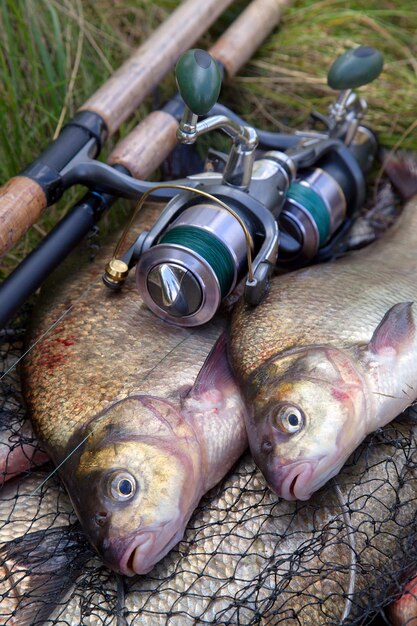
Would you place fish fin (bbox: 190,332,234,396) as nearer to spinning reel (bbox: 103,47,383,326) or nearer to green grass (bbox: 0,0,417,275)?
spinning reel (bbox: 103,47,383,326)

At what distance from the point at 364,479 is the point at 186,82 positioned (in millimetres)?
1287

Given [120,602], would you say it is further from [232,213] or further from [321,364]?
[232,213]

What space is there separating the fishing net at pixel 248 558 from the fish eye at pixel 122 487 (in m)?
0.29

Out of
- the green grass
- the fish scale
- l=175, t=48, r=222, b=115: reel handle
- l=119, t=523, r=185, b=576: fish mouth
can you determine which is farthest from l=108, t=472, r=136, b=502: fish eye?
the green grass

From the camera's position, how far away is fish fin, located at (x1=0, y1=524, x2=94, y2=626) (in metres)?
2.05

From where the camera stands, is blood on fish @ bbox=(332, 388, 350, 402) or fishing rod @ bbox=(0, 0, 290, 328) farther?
fishing rod @ bbox=(0, 0, 290, 328)

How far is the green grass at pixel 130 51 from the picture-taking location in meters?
3.44

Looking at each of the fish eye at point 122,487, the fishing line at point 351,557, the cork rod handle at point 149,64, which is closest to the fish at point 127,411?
the fish eye at point 122,487

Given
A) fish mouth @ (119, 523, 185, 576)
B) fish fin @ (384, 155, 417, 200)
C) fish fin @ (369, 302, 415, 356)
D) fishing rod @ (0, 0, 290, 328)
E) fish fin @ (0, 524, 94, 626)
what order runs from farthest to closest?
fish fin @ (384, 155, 417, 200) → fishing rod @ (0, 0, 290, 328) → fish fin @ (369, 302, 415, 356) → fish fin @ (0, 524, 94, 626) → fish mouth @ (119, 523, 185, 576)

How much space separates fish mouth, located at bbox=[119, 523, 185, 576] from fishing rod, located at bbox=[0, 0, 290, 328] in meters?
0.80

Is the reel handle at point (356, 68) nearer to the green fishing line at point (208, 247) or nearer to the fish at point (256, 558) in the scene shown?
the green fishing line at point (208, 247)

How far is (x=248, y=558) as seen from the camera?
2.10 meters

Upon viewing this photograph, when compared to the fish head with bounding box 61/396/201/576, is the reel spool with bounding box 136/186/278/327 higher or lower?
A: higher

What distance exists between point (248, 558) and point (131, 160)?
1.46 m
